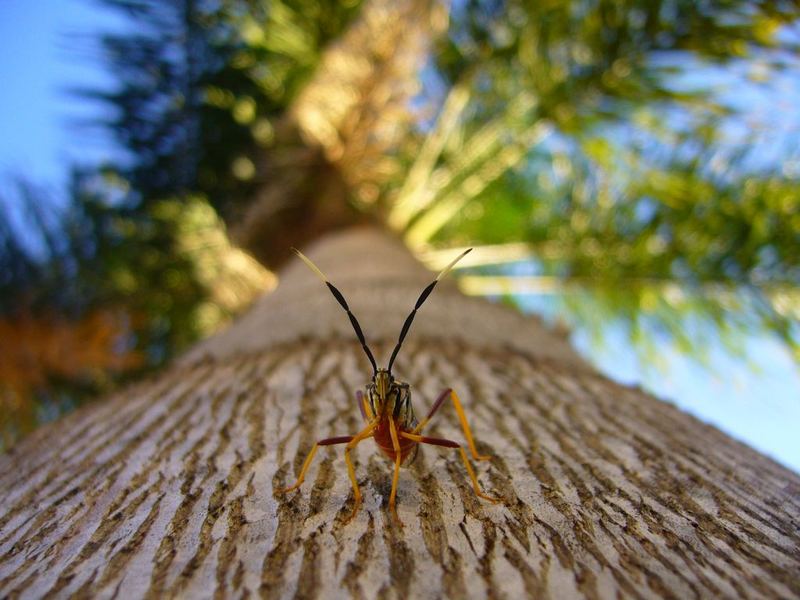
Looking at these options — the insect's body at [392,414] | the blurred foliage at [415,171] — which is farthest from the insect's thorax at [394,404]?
the blurred foliage at [415,171]

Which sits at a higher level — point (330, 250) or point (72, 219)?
point (72, 219)

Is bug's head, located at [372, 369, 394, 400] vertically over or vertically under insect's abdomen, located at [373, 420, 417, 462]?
over

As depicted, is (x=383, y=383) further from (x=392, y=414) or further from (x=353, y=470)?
(x=353, y=470)

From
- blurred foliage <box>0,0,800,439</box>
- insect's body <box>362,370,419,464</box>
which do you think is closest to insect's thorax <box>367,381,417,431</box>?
insect's body <box>362,370,419,464</box>

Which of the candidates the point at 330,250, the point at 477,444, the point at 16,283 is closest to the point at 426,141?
Result: the point at 330,250

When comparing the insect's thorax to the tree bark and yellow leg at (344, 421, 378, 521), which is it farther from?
the tree bark

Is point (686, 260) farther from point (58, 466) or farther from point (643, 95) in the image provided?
point (58, 466)

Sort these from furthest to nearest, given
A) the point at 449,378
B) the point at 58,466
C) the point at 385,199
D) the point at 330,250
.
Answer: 1. the point at 385,199
2. the point at 330,250
3. the point at 449,378
4. the point at 58,466
